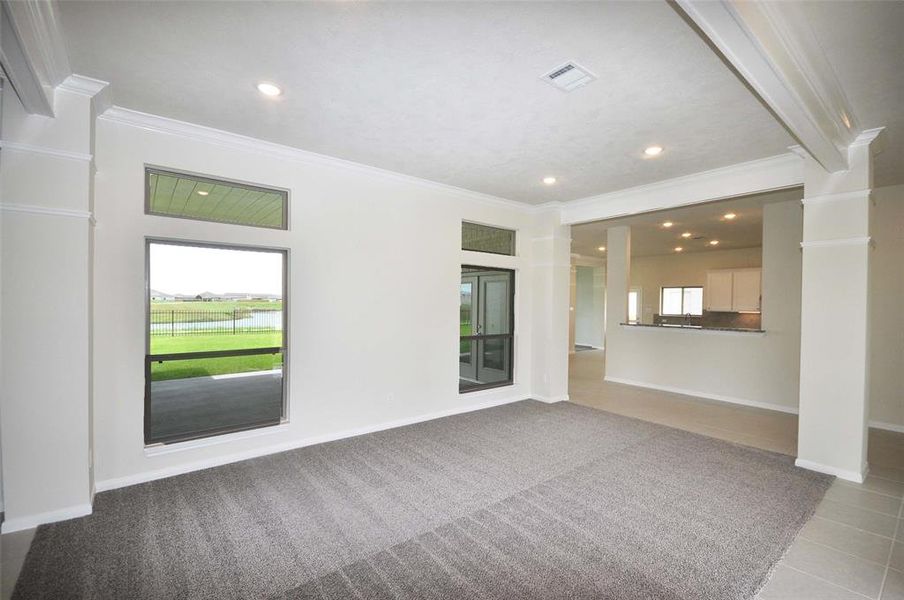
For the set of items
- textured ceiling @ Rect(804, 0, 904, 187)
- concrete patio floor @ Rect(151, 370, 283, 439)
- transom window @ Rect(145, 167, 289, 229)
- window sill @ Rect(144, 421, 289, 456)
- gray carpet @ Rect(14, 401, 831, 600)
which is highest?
textured ceiling @ Rect(804, 0, 904, 187)

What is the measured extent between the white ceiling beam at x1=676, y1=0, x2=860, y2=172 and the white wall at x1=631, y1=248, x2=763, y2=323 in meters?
7.45

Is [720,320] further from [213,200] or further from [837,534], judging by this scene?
[213,200]

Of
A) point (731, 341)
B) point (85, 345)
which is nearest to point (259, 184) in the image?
point (85, 345)

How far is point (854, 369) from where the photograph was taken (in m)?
3.41

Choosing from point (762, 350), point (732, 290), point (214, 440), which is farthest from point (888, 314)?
point (214, 440)

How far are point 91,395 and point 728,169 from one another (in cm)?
596

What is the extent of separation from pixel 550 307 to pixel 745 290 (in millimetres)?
5915

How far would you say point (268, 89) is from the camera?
2.71 meters

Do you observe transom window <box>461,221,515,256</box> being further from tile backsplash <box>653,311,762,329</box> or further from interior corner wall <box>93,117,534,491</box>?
tile backsplash <box>653,311,762,329</box>

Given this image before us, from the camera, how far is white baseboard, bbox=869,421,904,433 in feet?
15.3

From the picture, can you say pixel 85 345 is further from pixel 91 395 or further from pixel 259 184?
pixel 259 184

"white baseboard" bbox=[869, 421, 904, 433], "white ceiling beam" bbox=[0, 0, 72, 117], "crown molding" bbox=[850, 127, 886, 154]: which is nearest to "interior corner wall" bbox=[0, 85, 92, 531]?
"white ceiling beam" bbox=[0, 0, 72, 117]

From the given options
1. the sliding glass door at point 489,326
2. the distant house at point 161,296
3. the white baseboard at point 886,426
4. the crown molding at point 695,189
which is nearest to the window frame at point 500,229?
the sliding glass door at point 489,326

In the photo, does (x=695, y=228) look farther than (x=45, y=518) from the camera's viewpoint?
Yes
